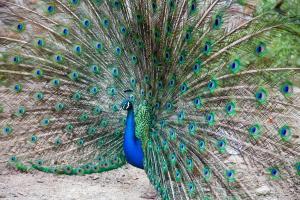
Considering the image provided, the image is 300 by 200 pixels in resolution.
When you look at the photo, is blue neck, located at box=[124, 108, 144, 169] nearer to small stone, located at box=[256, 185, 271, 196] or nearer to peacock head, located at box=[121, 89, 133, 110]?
peacock head, located at box=[121, 89, 133, 110]

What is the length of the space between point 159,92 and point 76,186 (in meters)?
1.32

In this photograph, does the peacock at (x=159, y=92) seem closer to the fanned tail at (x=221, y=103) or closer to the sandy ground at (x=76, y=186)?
the fanned tail at (x=221, y=103)

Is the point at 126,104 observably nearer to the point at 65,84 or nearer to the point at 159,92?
the point at 159,92

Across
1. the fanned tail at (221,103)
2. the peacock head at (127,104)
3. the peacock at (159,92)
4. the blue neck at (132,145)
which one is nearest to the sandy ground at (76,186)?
the peacock at (159,92)

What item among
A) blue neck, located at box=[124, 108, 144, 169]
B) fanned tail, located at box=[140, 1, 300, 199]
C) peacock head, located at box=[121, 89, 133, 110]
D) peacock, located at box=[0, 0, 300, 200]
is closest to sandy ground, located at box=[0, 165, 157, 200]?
peacock, located at box=[0, 0, 300, 200]

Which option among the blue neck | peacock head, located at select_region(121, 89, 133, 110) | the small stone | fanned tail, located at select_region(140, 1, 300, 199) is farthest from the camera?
the small stone

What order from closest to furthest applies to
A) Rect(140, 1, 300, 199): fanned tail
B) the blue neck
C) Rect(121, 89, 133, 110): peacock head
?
Rect(140, 1, 300, 199): fanned tail, Rect(121, 89, 133, 110): peacock head, the blue neck

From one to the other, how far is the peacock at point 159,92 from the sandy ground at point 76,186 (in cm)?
18

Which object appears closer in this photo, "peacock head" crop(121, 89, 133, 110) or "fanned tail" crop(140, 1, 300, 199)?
"fanned tail" crop(140, 1, 300, 199)

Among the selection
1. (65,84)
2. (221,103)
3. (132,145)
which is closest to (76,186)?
(132,145)

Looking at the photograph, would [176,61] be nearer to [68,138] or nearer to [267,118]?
[267,118]

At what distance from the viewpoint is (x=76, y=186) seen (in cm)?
463

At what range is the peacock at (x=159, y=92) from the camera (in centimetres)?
326

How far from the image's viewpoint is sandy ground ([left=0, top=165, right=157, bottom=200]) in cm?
435
